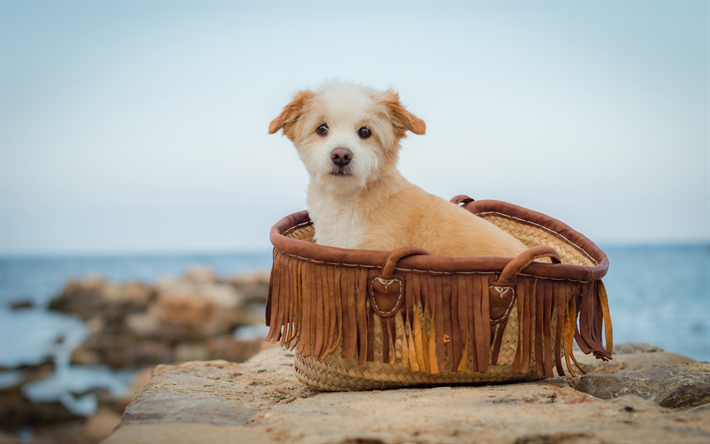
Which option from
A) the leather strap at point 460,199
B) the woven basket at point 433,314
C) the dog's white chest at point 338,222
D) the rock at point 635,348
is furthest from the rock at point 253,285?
the woven basket at point 433,314

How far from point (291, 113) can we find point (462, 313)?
1.65 metres

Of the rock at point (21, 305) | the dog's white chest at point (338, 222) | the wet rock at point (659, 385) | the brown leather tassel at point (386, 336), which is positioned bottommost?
the rock at point (21, 305)

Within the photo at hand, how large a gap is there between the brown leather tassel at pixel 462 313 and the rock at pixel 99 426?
566 cm

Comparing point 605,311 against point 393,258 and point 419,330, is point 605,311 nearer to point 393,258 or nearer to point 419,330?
point 419,330

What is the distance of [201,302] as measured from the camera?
10.6m

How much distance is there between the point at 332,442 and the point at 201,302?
9.55m

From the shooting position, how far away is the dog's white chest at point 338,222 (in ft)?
9.94

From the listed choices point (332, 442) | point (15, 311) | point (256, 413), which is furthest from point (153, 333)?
point (332, 442)

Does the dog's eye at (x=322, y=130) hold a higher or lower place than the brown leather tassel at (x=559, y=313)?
higher

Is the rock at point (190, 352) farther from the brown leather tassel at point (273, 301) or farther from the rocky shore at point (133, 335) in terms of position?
the brown leather tassel at point (273, 301)

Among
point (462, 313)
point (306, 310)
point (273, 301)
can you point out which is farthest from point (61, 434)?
point (462, 313)

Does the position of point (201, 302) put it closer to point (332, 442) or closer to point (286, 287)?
point (286, 287)

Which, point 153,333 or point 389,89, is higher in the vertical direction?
point 389,89

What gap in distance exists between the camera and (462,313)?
91.6 inches
